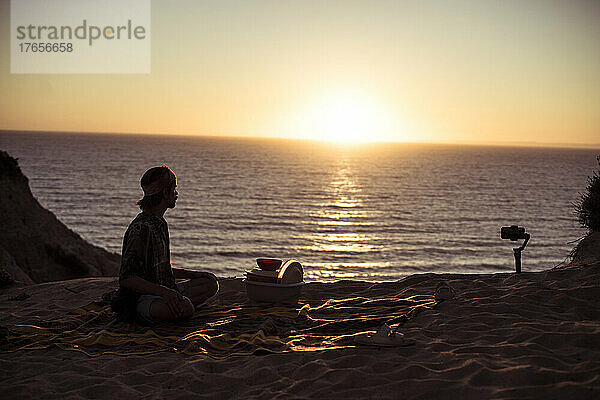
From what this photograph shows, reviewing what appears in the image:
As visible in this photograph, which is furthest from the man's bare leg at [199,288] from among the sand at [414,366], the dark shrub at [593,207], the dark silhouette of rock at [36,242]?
the dark silhouette of rock at [36,242]

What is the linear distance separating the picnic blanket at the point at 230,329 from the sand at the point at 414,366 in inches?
8.3

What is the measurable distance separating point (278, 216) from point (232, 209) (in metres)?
4.42

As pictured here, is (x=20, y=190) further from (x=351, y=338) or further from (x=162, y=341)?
(x=351, y=338)

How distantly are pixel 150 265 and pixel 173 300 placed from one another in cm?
47

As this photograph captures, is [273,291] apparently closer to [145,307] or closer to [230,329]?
[230,329]

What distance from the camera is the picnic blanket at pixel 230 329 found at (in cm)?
566

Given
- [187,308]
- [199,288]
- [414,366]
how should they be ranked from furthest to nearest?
1. [199,288]
2. [187,308]
3. [414,366]

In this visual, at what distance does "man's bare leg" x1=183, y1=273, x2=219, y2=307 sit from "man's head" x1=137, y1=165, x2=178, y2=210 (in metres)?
1.32

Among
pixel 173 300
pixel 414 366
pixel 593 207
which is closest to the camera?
pixel 414 366

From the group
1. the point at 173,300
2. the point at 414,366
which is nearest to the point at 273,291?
the point at 173,300

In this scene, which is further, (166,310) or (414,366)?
(166,310)

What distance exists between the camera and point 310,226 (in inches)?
1366

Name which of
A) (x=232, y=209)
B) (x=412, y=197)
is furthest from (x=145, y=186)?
(x=412, y=197)

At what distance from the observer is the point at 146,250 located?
6.09 metres
